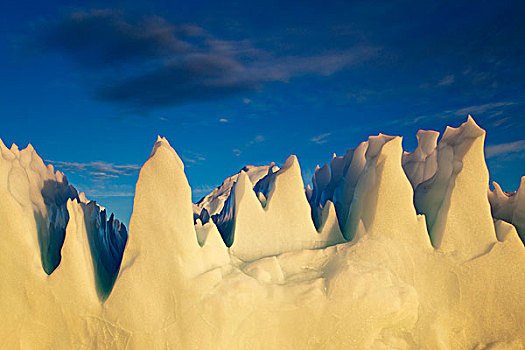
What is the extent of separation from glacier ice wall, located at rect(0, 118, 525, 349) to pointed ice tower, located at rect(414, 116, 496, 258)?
0.03 m

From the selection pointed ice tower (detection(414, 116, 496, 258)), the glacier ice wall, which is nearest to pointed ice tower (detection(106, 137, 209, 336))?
the glacier ice wall

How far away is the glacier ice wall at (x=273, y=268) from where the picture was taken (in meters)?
7.02

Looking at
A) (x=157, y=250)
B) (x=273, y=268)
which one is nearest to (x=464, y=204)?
(x=273, y=268)

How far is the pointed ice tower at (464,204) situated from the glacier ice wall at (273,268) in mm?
28

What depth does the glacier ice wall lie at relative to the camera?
702cm

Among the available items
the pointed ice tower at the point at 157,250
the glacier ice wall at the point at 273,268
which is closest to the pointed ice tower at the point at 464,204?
the glacier ice wall at the point at 273,268

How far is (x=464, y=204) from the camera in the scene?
8352 mm

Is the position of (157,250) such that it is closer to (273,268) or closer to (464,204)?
(273,268)

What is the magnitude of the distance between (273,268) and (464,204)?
14.6 feet

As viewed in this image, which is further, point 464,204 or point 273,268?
point 464,204

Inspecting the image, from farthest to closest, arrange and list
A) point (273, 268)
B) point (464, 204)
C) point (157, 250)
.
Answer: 1. point (464, 204)
2. point (273, 268)
3. point (157, 250)

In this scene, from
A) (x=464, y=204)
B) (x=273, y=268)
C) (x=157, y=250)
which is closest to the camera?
(x=157, y=250)

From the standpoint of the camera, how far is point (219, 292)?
23.1ft

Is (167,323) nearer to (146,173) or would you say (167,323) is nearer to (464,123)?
(146,173)
